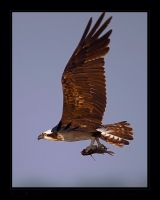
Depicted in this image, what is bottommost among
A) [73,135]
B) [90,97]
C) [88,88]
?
[73,135]

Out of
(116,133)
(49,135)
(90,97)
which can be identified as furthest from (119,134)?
(49,135)

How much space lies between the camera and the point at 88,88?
7293 millimetres

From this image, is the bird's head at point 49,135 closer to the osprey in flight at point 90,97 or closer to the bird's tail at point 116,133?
the osprey in flight at point 90,97

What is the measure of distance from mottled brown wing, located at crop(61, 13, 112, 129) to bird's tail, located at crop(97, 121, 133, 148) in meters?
0.17

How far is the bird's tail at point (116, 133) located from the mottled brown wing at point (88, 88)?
0.17 m

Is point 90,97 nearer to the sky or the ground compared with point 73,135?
nearer to the sky

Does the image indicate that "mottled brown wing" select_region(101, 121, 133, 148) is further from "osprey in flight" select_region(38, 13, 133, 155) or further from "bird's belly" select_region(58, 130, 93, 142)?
"bird's belly" select_region(58, 130, 93, 142)

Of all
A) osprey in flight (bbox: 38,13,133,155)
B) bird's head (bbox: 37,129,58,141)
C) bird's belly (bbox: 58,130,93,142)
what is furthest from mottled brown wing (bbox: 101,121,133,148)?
bird's head (bbox: 37,129,58,141)

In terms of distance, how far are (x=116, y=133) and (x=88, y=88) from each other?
0.79 meters

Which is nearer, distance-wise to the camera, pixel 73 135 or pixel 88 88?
pixel 73 135

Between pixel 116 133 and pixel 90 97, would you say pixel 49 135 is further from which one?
pixel 116 133
